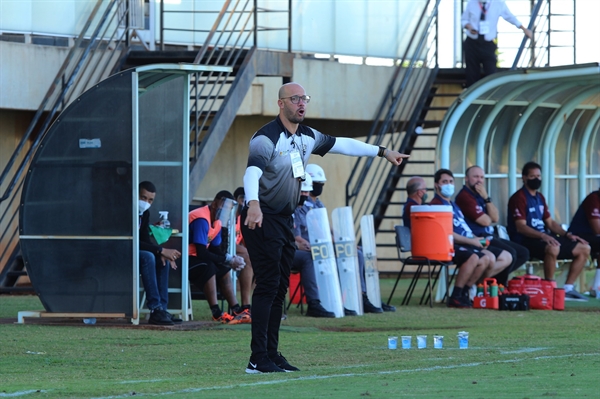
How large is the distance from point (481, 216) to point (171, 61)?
478 centimetres

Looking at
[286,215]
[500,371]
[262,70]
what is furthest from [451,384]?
[262,70]

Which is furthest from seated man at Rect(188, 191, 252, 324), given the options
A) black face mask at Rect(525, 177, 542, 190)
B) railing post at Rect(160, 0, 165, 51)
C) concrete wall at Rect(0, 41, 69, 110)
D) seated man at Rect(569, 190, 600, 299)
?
seated man at Rect(569, 190, 600, 299)

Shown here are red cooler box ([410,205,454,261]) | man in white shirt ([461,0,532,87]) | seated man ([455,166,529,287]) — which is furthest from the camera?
man in white shirt ([461,0,532,87])

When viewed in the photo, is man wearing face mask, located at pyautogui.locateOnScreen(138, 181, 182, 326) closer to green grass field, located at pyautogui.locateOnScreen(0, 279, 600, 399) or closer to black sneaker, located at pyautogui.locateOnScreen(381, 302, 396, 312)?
green grass field, located at pyautogui.locateOnScreen(0, 279, 600, 399)

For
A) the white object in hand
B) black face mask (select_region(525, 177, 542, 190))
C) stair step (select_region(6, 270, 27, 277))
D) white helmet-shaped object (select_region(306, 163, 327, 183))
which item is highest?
white helmet-shaped object (select_region(306, 163, 327, 183))

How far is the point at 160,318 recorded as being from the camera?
1216 centimetres

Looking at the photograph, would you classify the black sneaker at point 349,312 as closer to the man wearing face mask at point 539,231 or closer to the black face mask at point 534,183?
the man wearing face mask at point 539,231

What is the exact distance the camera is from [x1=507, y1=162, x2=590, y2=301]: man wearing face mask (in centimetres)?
1636

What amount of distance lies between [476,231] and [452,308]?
4.34 ft

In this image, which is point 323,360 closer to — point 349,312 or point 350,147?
point 350,147

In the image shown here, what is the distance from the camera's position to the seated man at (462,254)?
50.2ft

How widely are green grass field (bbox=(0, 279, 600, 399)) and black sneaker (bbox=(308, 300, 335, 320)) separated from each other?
0.63ft

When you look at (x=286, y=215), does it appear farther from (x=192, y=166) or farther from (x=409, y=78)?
(x=409, y=78)

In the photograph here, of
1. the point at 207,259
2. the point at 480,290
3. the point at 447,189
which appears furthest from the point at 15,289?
the point at 480,290
